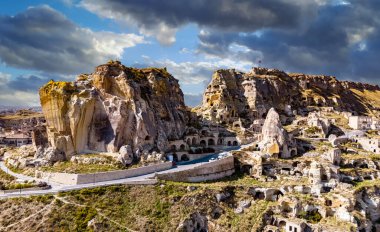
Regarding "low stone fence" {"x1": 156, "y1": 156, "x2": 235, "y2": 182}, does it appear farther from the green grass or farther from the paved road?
the green grass

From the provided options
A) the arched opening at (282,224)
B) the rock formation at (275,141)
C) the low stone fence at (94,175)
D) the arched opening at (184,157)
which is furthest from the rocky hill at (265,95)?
the arched opening at (282,224)

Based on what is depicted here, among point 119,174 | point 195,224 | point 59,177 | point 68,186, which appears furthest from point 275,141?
point 59,177

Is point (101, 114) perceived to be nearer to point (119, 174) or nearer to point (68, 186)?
point (119, 174)

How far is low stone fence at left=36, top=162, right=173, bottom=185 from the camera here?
5750 centimetres

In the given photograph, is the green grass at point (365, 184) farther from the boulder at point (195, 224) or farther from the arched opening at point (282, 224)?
the boulder at point (195, 224)

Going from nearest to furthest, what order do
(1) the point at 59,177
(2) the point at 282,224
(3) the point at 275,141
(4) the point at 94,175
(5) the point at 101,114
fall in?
1. (2) the point at 282,224
2. (4) the point at 94,175
3. (1) the point at 59,177
4. (5) the point at 101,114
5. (3) the point at 275,141

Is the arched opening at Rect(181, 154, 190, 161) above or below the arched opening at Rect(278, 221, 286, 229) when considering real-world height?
above

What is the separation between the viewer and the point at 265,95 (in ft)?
364

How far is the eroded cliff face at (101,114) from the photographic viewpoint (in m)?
66.3

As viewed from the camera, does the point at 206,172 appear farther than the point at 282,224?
Yes

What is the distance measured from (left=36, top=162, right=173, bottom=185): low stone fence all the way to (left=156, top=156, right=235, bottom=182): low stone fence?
3.09 metres

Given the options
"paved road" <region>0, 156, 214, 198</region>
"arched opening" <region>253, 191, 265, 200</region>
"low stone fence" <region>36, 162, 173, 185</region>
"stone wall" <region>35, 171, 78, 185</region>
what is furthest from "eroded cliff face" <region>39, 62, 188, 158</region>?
"arched opening" <region>253, 191, 265, 200</region>

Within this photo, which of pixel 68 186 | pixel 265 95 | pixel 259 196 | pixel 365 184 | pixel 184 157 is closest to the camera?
pixel 68 186

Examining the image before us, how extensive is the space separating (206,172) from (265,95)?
50.6 meters
